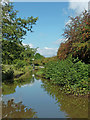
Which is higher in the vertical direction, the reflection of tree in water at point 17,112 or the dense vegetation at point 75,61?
the dense vegetation at point 75,61

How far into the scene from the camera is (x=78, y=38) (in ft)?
30.3

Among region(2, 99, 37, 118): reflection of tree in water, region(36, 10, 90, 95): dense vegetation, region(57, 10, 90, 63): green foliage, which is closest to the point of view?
region(2, 99, 37, 118): reflection of tree in water

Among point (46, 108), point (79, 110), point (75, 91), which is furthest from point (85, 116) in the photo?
point (75, 91)

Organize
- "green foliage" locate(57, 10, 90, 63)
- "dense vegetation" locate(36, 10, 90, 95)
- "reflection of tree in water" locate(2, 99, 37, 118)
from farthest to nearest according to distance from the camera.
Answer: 1. "green foliage" locate(57, 10, 90, 63)
2. "dense vegetation" locate(36, 10, 90, 95)
3. "reflection of tree in water" locate(2, 99, 37, 118)

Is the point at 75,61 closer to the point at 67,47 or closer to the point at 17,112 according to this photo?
the point at 67,47

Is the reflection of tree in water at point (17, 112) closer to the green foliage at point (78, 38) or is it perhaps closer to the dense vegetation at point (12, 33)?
the dense vegetation at point (12, 33)

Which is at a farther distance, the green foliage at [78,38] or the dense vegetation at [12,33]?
the green foliage at [78,38]

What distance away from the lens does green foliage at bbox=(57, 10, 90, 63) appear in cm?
851

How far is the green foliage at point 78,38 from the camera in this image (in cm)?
851

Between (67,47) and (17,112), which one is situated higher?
(67,47)

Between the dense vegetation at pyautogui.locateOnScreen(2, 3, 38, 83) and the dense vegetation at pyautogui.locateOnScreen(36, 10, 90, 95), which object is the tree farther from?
the dense vegetation at pyautogui.locateOnScreen(36, 10, 90, 95)

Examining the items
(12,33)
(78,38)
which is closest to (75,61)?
(78,38)

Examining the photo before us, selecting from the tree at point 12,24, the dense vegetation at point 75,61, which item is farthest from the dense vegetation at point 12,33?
the dense vegetation at point 75,61

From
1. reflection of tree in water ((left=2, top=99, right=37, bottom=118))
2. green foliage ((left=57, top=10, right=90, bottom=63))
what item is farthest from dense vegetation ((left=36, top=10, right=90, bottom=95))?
reflection of tree in water ((left=2, top=99, right=37, bottom=118))
